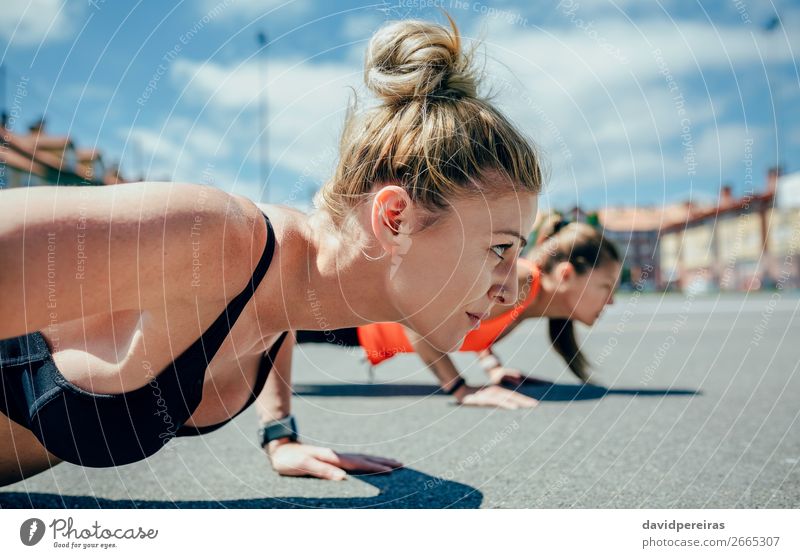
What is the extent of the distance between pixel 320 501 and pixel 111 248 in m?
0.62

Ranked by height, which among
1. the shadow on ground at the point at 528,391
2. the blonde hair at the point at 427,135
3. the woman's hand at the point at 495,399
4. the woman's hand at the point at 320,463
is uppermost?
the blonde hair at the point at 427,135

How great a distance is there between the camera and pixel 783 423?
159 cm

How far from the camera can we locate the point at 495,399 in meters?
2.04

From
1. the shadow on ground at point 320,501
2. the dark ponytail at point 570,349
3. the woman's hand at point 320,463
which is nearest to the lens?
the shadow on ground at point 320,501

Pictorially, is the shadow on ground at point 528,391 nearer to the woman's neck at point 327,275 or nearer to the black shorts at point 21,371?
the woman's neck at point 327,275

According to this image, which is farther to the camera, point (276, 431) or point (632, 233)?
point (632, 233)

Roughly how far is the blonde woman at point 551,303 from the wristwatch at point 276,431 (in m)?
0.74

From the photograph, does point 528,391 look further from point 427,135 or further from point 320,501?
point 427,135

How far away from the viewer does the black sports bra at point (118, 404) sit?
875 mm

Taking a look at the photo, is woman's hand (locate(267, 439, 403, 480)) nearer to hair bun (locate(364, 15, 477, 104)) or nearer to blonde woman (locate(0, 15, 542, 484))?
blonde woman (locate(0, 15, 542, 484))

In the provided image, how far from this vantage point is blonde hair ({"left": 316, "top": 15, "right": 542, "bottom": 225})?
0.85 meters

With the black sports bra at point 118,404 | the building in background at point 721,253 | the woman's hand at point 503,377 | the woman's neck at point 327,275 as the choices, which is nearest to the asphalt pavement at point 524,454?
the woman's hand at point 503,377

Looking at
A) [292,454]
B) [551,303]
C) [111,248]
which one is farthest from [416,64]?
[551,303]
